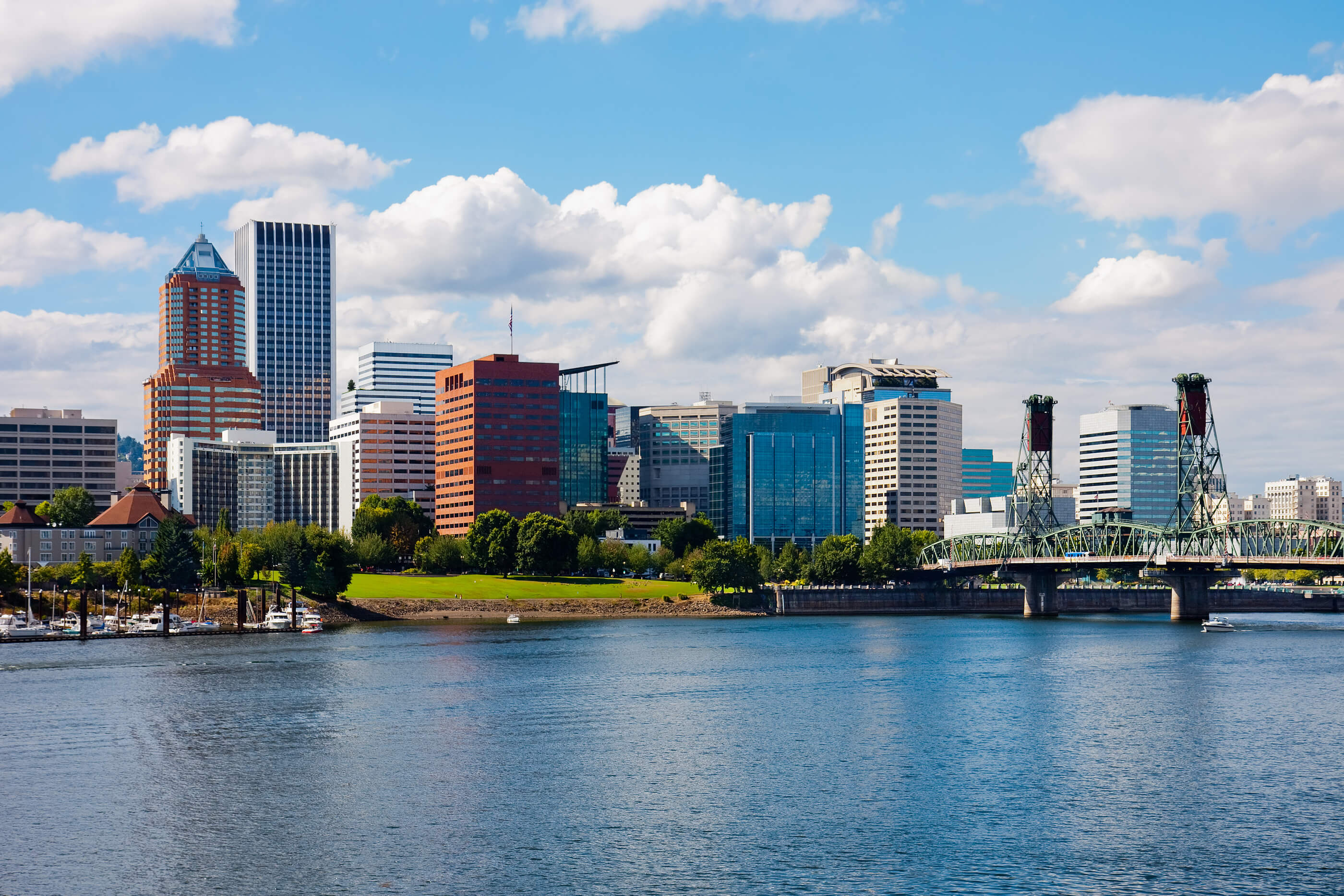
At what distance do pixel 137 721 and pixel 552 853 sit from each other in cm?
4619

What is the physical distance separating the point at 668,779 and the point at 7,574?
13757 cm

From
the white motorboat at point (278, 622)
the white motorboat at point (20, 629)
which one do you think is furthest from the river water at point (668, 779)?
the white motorboat at point (278, 622)

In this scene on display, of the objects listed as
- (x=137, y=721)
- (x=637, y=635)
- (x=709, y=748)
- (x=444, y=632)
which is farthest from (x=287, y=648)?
(x=709, y=748)

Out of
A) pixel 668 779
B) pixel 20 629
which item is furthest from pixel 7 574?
pixel 668 779

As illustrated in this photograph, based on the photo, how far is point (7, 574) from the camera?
184 metres

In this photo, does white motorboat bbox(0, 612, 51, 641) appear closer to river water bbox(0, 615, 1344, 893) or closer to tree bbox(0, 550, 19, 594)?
tree bbox(0, 550, 19, 594)

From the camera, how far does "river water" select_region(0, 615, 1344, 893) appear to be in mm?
58125

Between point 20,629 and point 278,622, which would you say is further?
point 278,622

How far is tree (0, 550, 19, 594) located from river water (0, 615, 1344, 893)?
52.7m

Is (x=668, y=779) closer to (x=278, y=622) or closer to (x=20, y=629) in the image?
(x=20, y=629)

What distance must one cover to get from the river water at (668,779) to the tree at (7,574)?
5268 centimetres

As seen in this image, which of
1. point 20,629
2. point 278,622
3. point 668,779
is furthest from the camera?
point 278,622

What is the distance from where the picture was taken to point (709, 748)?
86.9 meters

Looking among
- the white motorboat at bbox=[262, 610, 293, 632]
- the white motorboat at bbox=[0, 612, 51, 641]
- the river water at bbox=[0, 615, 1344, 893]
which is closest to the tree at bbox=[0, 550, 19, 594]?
the white motorboat at bbox=[0, 612, 51, 641]
